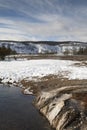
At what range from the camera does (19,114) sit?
19.2 metres

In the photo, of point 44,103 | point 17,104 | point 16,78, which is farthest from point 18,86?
point 44,103

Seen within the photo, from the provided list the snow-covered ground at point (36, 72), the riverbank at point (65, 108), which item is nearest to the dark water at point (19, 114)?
the riverbank at point (65, 108)

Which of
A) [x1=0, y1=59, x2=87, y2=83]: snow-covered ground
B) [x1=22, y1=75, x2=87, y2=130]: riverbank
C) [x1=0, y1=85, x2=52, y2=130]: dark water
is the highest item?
[x1=22, y1=75, x2=87, y2=130]: riverbank

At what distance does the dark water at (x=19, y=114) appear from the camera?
650 inches

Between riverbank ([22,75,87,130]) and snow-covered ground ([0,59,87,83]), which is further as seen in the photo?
snow-covered ground ([0,59,87,83])

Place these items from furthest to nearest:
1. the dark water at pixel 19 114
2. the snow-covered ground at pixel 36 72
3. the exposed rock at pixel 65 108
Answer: the snow-covered ground at pixel 36 72 < the dark water at pixel 19 114 < the exposed rock at pixel 65 108

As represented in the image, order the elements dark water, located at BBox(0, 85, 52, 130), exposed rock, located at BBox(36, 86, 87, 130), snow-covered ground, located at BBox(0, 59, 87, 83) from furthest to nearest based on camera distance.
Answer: snow-covered ground, located at BBox(0, 59, 87, 83), dark water, located at BBox(0, 85, 52, 130), exposed rock, located at BBox(36, 86, 87, 130)

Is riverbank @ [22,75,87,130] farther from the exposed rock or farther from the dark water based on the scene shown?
the dark water

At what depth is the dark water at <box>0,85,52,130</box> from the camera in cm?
1650

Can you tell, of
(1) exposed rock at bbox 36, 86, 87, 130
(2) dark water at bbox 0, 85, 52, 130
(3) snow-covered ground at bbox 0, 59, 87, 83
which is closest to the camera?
(1) exposed rock at bbox 36, 86, 87, 130

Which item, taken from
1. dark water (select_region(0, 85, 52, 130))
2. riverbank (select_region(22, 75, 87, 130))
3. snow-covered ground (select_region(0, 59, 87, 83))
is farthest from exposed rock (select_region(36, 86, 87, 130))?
snow-covered ground (select_region(0, 59, 87, 83))

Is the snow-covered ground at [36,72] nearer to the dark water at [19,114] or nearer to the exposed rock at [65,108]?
the dark water at [19,114]

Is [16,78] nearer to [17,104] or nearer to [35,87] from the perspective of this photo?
[35,87]

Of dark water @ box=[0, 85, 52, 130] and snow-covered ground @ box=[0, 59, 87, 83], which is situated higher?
dark water @ box=[0, 85, 52, 130]
